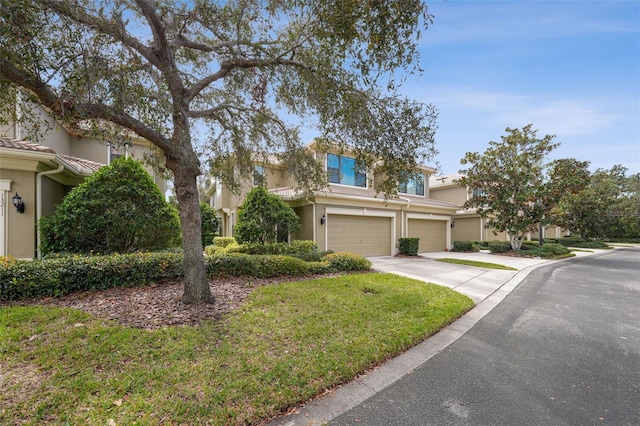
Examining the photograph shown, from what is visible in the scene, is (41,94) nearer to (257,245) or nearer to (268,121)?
(268,121)

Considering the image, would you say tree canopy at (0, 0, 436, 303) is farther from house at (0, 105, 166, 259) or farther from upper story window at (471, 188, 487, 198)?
upper story window at (471, 188, 487, 198)

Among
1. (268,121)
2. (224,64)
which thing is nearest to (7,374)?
(224,64)

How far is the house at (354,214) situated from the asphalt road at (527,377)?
6.56 m

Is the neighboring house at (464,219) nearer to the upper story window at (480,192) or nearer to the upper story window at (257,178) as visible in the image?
the upper story window at (480,192)

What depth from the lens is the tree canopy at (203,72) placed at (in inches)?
147

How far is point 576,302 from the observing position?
6359 millimetres

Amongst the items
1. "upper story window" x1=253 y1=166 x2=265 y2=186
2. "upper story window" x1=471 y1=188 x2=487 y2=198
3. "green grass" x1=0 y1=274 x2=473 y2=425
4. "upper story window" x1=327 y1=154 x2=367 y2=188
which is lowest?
"green grass" x1=0 y1=274 x2=473 y2=425

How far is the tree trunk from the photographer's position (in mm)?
4875

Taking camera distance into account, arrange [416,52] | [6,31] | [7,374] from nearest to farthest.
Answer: [7,374]
[6,31]
[416,52]

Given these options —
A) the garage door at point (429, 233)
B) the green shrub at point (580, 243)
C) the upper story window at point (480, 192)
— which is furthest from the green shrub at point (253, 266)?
the green shrub at point (580, 243)

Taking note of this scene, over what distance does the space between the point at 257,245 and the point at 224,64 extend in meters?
6.31

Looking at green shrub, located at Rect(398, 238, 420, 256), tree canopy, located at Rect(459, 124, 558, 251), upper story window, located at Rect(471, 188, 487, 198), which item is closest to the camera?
green shrub, located at Rect(398, 238, 420, 256)

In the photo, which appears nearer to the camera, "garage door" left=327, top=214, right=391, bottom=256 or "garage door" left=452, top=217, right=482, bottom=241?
"garage door" left=327, top=214, right=391, bottom=256

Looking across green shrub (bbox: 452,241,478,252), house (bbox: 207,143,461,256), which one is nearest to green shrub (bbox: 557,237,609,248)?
green shrub (bbox: 452,241,478,252)
